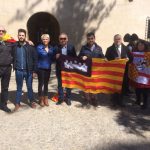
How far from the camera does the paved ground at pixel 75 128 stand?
21.6 ft

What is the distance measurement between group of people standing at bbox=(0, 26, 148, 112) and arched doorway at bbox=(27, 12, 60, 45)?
5.82 metres

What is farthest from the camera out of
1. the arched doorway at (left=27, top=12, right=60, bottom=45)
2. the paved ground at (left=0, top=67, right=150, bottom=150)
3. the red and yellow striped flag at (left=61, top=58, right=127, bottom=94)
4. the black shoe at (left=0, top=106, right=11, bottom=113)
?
the arched doorway at (left=27, top=12, right=60, bottom=45)

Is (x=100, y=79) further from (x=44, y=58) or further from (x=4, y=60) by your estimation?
(x=4, y=60)

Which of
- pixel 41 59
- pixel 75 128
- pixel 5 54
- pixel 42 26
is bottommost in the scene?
pixel 75 128

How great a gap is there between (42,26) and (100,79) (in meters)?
8.57

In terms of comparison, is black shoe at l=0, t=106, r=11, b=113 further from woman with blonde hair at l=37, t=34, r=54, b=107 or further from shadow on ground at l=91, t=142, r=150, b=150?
shadow on ground at l=91, t=142, r=150, b=150

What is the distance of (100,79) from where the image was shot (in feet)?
28.8

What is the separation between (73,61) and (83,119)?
144 cm

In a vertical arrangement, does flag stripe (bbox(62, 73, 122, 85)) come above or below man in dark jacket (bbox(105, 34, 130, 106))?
below

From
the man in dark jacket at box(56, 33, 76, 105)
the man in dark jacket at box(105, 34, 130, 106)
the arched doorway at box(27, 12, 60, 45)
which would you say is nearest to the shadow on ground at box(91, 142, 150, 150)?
the man in dark jacket at box(105, 34, 130, 106)

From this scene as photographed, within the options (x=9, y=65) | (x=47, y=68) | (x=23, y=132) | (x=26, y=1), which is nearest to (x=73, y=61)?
(x=47, y=68)

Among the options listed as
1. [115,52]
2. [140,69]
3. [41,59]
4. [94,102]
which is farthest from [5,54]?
[140,69]

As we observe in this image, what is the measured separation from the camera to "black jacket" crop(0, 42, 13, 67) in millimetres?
7949

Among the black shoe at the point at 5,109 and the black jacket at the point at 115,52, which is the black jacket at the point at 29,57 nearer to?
the black shoe at the point at 5,109
